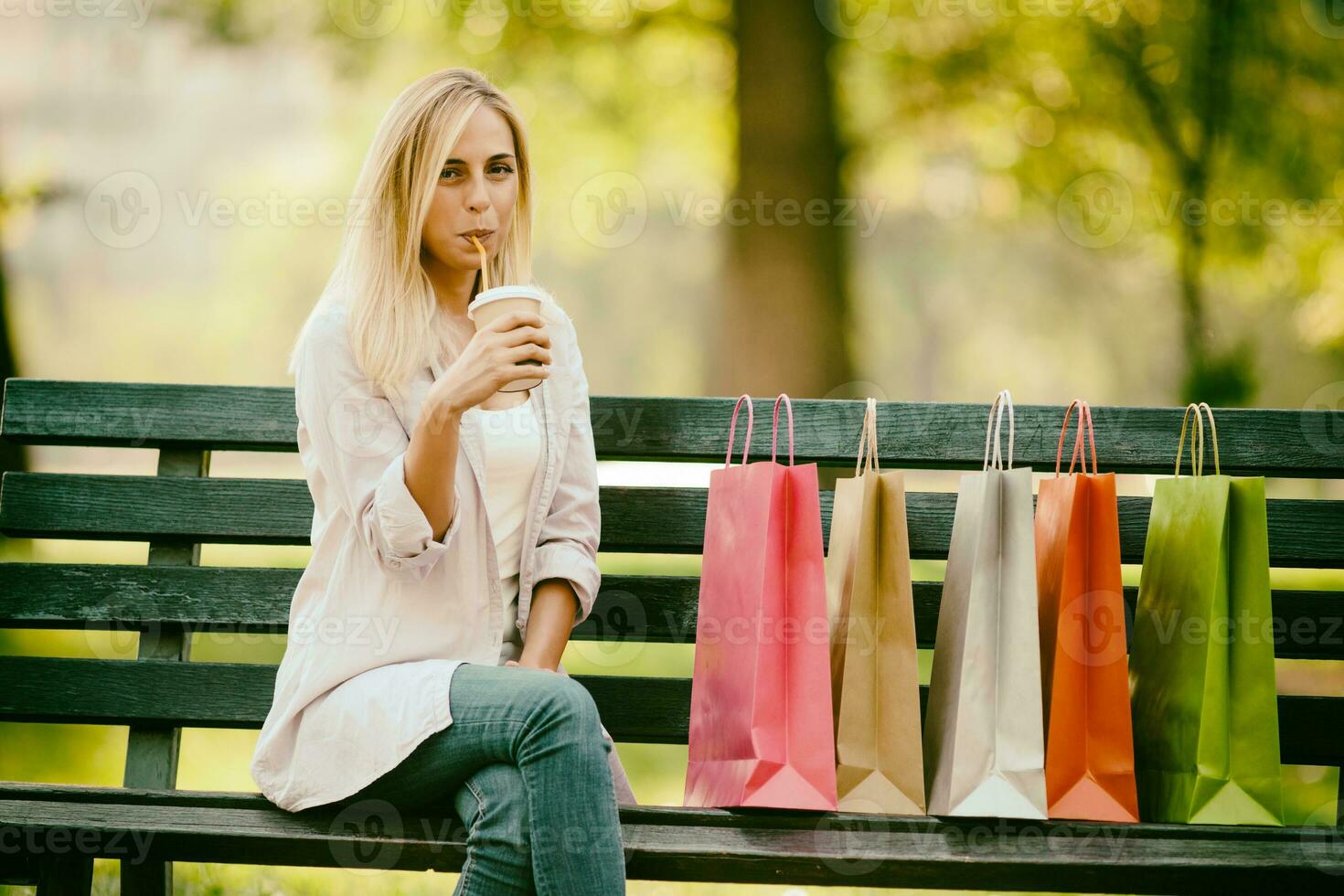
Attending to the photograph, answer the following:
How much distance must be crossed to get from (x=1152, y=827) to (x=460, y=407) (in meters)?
1.48

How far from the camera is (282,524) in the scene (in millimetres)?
2926

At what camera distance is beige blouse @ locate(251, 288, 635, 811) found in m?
2.20

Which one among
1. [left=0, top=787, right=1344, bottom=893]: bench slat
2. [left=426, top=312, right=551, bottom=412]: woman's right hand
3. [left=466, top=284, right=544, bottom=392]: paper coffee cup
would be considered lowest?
[left=0, top=787, right=1344, bottom=893]: bench slat

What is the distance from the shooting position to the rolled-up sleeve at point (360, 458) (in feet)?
7.28

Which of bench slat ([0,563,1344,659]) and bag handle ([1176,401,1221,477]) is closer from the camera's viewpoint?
bag handle ([1176,401,1221,477])

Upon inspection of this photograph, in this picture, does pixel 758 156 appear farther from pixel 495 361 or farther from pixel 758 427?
pixel 495 361

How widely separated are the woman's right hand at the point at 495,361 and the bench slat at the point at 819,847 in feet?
2.57

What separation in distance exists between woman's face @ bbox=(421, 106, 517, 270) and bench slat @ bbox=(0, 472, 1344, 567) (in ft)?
2.33

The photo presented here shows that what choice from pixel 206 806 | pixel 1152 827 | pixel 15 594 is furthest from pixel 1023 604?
pixel 15 594

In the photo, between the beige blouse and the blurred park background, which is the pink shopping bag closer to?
the beige blouse

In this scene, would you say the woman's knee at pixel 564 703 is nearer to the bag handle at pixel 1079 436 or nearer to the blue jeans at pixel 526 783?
the blue jeans at pixel 526 783

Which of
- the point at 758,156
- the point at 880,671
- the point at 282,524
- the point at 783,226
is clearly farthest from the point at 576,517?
the point at 758,156

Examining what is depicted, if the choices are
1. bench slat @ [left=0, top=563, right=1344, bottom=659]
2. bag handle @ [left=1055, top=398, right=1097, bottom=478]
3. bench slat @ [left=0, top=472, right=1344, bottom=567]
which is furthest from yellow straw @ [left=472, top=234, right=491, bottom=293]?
bag handle @ [left=1055, top=398, right=1097, bottom=478]

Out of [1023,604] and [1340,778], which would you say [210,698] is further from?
[1340,778]
